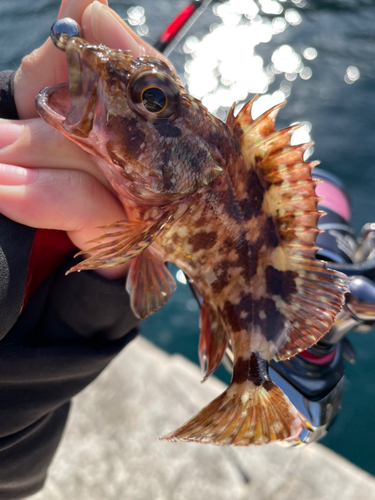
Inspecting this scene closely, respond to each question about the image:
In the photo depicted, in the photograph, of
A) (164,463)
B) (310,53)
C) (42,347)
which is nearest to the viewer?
(42,347)

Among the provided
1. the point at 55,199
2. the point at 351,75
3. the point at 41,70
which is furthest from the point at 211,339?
the point at 351,75

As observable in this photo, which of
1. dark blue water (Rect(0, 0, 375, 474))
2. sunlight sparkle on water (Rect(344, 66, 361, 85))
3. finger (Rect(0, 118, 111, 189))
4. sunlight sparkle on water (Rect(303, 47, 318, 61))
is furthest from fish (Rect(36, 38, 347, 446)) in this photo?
sunlight sparkle on water (Rect(303, 47, 318, 61))

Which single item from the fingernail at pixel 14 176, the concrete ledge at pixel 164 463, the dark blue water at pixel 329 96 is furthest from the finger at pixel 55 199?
the dark blue water at pixel 329 96

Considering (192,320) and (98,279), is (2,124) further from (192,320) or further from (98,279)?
(192,320)

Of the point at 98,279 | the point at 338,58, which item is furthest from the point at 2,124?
the point at 338,58

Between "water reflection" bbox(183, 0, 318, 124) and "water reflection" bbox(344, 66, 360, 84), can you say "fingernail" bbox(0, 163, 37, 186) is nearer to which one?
"water reflection" bbox(183, 0, 318, 124)

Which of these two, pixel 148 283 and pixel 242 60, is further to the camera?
pixel 242 60

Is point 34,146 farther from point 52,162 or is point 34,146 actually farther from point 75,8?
point 75,8

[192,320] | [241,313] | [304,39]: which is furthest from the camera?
[304,39]

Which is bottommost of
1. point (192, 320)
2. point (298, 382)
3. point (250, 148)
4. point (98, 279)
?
point (192, 320)
